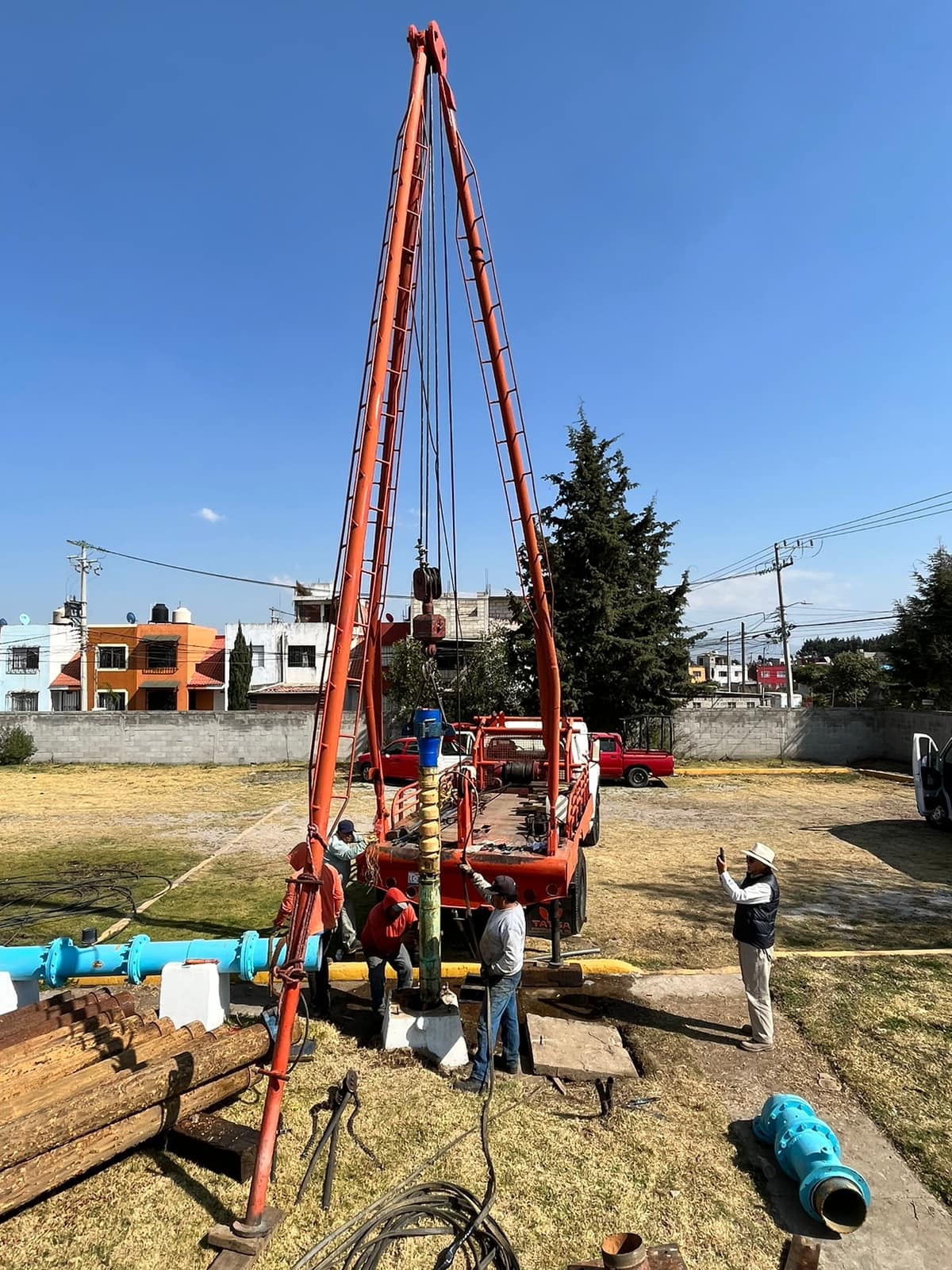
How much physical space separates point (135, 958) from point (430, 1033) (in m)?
2.64

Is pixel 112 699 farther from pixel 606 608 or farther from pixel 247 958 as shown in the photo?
pixel 247 958

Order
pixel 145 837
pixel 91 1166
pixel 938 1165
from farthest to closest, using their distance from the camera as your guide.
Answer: pixel 145 837, pixel 938 1165, pixel 91 1166

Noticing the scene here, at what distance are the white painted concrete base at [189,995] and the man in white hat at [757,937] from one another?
4317mm

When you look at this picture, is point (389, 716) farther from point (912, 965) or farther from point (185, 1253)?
point (185, 1253)

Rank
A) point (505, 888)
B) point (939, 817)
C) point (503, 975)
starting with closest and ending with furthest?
1. point (503, 975)
2. point (505, 888)
3. point (939, 817)

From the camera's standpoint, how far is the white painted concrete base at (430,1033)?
6027mm

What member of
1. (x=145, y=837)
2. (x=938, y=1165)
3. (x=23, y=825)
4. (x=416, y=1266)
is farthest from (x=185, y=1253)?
(x=23, y=825)

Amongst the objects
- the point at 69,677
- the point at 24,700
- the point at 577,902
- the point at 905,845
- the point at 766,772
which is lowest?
the point at 905,845

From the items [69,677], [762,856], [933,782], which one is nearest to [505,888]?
[762,856]

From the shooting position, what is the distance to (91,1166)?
14.7 feet

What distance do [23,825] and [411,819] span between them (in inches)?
440

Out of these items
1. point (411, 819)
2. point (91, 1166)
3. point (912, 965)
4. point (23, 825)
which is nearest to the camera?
point (91, 1166)

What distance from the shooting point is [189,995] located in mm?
6070

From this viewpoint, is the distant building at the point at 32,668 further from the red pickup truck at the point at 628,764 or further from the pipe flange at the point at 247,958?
the pipe flange at the point at 247,958
